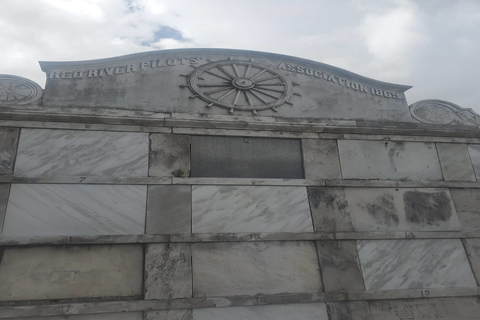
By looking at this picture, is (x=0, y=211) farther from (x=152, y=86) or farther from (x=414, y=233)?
(x=414, y=233)

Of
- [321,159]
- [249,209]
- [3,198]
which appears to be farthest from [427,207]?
[3,198]

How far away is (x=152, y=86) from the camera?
8.22 m

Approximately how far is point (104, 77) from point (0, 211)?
3.20 metres

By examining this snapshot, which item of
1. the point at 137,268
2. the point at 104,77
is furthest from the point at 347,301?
the point at 104,77

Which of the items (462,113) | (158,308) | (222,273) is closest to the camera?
(158,308)

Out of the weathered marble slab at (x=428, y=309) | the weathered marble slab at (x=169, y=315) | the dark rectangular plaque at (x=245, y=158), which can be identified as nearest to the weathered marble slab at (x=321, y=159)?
the dark rectangular plaque at (x=245, y=158)

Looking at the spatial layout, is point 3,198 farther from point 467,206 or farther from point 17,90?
point 467,206

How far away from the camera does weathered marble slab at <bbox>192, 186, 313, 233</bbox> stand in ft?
23.0

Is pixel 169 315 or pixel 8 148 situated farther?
pixel 8 148

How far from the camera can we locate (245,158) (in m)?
7.74

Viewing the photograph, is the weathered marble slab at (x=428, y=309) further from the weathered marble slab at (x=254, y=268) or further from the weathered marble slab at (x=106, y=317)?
the weathered marble slab at (x=106, y=317)

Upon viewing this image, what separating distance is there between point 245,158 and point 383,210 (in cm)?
283

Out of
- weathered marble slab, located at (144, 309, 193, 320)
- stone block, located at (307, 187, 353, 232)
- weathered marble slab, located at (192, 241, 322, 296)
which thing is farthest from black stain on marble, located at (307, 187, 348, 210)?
weathered marble slab, located at (144, 309, 193, 320)

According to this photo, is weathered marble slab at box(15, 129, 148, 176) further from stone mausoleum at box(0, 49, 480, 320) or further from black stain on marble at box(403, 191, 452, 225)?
black stain on marble at box(403, 191, 452, 225)
